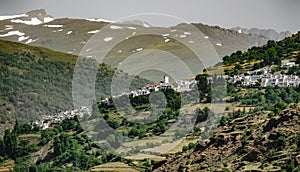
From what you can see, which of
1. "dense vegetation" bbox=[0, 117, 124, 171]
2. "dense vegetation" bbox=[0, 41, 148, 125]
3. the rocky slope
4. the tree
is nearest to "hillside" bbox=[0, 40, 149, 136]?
"dense vegetation" bbox=[0, 41, 148, 125]

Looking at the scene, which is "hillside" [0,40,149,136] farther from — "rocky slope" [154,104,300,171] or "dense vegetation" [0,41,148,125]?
"rocky slope" [154,104,300,171]

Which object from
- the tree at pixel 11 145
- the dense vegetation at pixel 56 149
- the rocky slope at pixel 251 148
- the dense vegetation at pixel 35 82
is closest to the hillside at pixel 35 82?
the dense vegetation at pixel 35 82

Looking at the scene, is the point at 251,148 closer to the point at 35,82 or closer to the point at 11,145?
the point at 11,145

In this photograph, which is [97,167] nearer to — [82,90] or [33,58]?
[82,90]

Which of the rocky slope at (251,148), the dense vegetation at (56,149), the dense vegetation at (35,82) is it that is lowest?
the dense vegetation at (56,149)

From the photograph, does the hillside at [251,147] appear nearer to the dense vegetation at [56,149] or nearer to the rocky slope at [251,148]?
the rocky slope at [251,148]

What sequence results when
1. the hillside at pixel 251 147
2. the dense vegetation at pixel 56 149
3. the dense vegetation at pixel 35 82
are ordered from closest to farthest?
1. the hillside at pixel 251 147
2. the dense vegetation at pixel 56 149
3. the dense vegetation at pixel 35 82

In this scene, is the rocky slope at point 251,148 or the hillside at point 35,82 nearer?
the rocky slope at point 251,148
